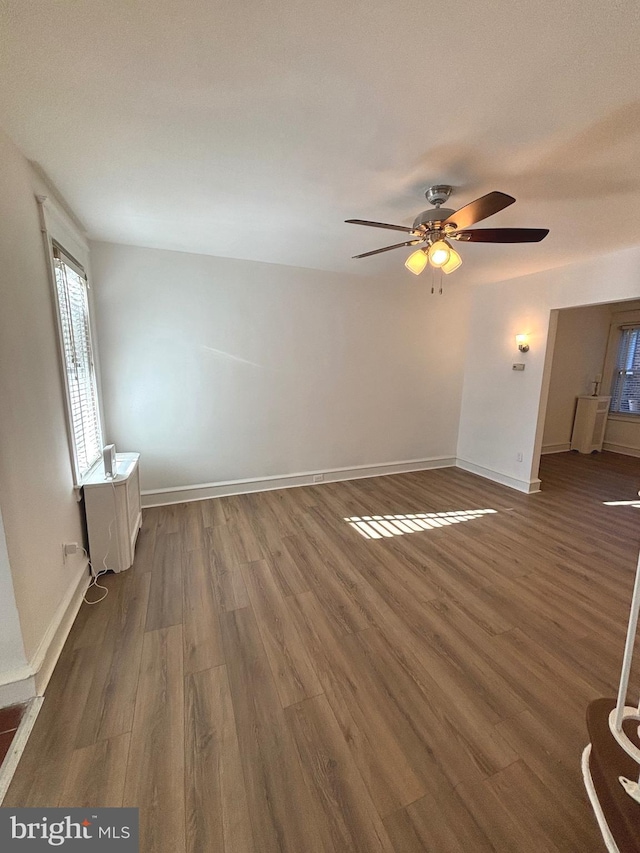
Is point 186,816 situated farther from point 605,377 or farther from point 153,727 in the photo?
point 605,377

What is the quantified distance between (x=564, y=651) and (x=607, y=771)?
0.85 metres

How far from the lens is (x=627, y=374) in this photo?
5777mm

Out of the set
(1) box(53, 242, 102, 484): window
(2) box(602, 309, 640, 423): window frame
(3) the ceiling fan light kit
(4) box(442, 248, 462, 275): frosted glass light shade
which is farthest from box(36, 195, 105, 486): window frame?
(2) box(602, 309, 640, 423): window frame

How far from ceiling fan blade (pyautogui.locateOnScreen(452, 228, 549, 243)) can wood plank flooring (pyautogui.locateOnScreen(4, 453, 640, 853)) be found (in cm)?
232

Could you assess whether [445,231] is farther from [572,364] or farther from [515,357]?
[572,364]

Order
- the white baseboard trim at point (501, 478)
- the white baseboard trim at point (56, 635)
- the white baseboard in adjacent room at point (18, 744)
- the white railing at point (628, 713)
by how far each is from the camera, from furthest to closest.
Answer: the white baseboard trim at point (501, 478) → the white baseboard trim at point (56, 635) → the white baseboard in adjacent room at point (18, 744) → the white railing at point (628, 713)

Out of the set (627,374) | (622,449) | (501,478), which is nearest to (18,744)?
(501,478)

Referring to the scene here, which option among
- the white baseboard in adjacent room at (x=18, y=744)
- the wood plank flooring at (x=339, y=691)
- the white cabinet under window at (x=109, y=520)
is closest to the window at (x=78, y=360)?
the white cabinet under window at (x=109, y=520)

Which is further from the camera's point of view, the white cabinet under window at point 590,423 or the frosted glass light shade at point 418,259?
the white cabinet under window at point 590,423

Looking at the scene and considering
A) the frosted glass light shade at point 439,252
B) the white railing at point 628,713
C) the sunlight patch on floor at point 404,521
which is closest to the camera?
the white railing at point 628,713

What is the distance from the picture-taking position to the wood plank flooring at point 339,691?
1146mm

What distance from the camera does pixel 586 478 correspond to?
4.65 m

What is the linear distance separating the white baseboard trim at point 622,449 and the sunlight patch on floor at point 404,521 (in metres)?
4.07

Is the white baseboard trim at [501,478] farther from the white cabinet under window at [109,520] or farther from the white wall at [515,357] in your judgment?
the white cabinet under window at [109,520]
